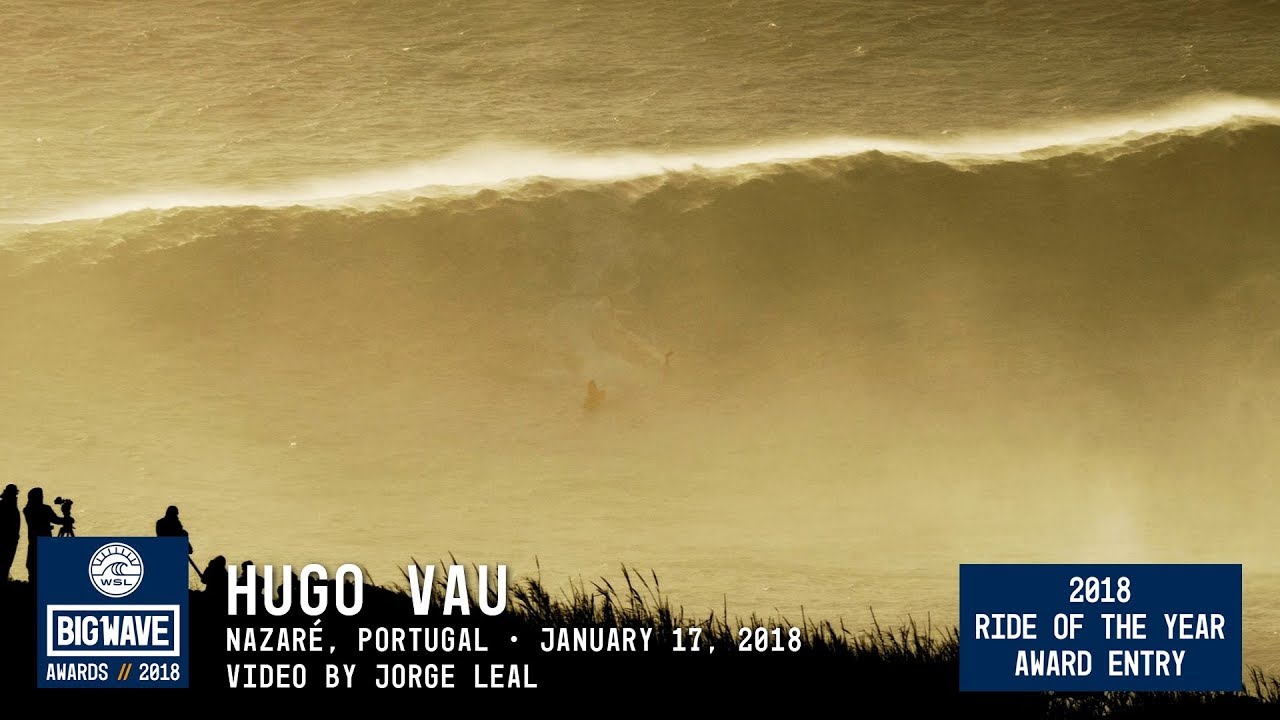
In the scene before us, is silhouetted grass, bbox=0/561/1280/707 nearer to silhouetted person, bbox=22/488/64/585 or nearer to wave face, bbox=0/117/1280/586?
silhouetted person, bbox=22/488/64/585

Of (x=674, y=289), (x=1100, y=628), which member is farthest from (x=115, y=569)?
(x=674, y=289)

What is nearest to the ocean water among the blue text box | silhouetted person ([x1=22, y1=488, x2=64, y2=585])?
silhouetted person ([x1=22, y1=488, x2=64, y2=585])

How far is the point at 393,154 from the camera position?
23.8ft

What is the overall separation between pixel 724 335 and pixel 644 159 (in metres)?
0.98

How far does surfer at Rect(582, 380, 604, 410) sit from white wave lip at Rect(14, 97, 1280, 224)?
106 cm

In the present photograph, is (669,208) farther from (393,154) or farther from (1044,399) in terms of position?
(1044,399)

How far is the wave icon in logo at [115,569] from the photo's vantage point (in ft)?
14.3

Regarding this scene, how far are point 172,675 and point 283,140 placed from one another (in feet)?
11.5

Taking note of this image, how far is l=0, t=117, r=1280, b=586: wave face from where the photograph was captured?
730cm

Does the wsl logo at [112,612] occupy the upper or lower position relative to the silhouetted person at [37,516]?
lower

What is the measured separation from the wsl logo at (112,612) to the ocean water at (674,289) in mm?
2215

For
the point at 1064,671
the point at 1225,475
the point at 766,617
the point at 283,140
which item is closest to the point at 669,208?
the point at 283,140

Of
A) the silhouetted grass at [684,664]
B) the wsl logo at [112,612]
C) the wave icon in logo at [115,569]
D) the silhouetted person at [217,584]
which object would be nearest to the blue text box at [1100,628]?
the silhouetted grass at [684,664]

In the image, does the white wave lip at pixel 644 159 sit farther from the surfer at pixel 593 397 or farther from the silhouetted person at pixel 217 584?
the silhouetted person at pixel 217 584
